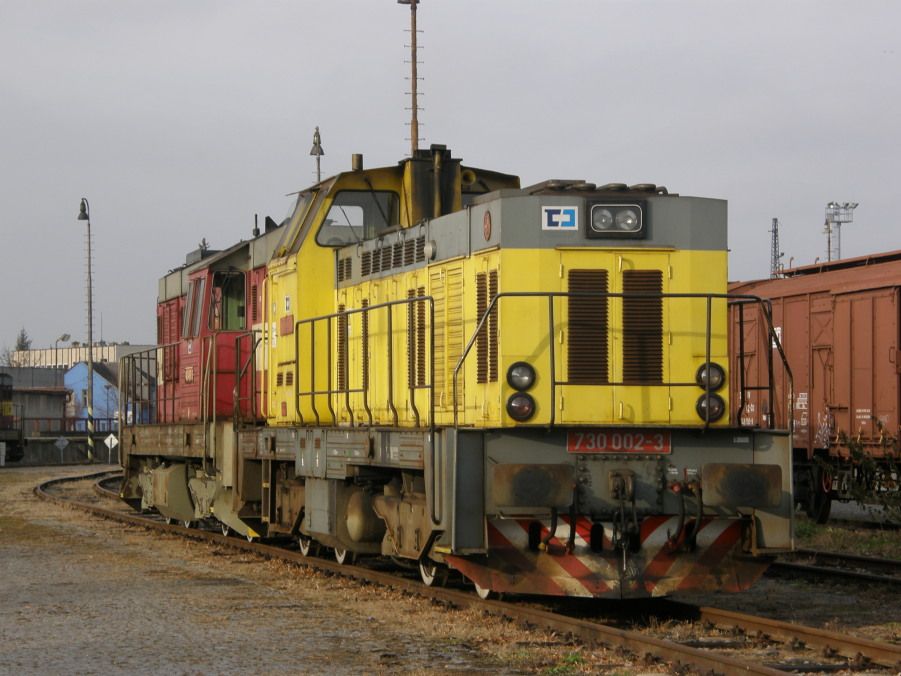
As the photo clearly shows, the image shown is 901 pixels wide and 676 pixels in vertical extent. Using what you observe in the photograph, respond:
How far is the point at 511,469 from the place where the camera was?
9.02 meters

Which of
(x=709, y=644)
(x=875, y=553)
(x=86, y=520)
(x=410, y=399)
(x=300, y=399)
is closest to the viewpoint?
(x=709, y=644)

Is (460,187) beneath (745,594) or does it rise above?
above

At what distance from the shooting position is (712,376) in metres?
9.76

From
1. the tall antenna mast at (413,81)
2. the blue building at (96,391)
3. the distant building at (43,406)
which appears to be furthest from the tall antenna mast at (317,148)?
the blue building at (96,391)

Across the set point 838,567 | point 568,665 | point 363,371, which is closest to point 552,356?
point 568,665

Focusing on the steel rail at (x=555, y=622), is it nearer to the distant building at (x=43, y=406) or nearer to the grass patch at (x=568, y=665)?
the grass patch at (x=568, y=665)

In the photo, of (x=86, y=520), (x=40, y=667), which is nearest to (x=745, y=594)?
(x=40, y=667)

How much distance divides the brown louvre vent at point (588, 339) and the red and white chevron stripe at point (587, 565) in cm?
107

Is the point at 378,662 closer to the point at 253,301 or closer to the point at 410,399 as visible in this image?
the point at 410,399

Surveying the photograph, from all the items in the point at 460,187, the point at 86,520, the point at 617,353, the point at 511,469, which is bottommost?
the point at 86,520

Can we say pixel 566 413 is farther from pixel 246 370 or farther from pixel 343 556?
pixel 246 370

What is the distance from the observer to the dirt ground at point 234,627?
26.2 feet

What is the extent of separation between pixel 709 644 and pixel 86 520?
13.5m

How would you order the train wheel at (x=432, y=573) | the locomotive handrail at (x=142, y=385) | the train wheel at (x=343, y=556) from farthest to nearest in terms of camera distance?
1. the locomotive handrail at (x=142, y=385)
2. the train wheel at (x=343, y=556)
3. the train wheel at (x=432, y=573)
